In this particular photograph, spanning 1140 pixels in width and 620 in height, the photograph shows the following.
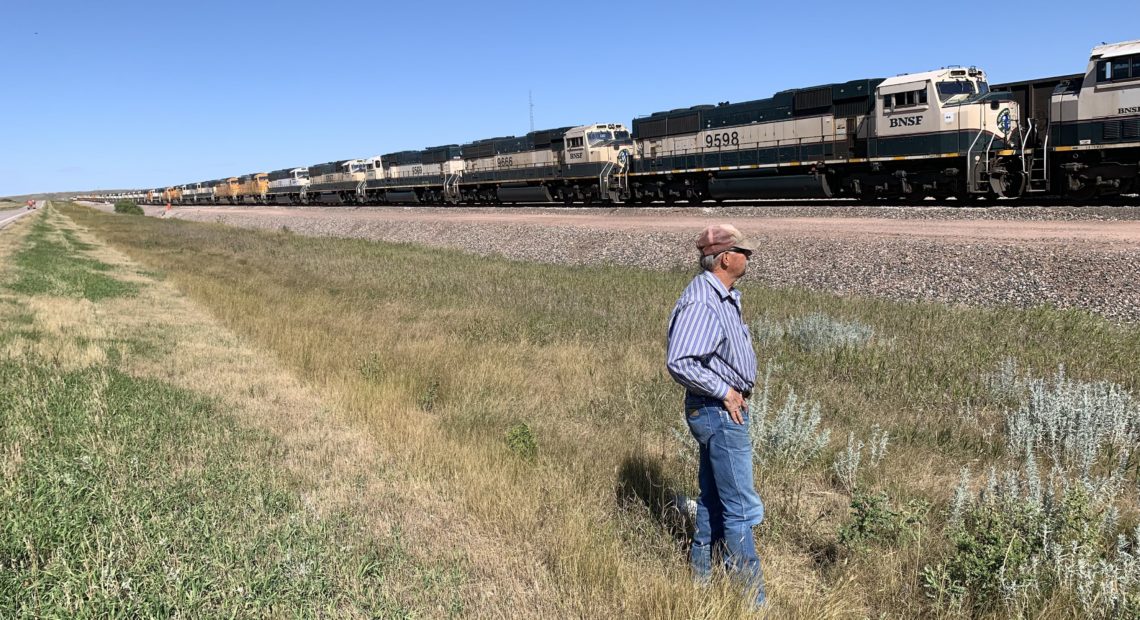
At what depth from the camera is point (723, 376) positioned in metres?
3.23

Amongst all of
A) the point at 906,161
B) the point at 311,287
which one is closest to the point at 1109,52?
the point at 906,161

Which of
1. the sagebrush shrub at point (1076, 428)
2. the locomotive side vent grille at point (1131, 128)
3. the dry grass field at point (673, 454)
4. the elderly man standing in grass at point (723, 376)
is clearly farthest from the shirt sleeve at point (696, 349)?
the locomotive side vent grille at point (1131, 128)

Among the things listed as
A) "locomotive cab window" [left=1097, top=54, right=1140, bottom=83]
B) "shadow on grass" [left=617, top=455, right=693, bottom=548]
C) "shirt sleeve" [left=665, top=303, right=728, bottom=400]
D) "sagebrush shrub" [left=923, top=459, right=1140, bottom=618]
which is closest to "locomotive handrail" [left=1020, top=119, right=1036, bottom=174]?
"locomotive cab window" [left=1097, top=54, right=1140, bottom=83]

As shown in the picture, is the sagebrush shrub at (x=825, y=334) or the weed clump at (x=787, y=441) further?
the sagebrush shrub at (x=825, y=334)

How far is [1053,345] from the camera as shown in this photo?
27.1 feet

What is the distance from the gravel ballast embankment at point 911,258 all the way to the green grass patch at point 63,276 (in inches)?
408

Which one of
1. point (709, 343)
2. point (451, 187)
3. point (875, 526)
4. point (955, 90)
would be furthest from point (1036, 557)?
point (451, 187)

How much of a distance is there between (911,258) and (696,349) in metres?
11.6

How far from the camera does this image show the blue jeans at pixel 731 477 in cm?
325

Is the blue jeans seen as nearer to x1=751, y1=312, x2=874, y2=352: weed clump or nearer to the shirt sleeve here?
the shirt sleeve

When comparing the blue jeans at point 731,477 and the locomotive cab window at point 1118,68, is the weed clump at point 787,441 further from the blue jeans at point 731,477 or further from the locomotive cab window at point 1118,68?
the locomotive cab window at point 1118,68

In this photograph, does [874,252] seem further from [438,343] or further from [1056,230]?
[438,343]

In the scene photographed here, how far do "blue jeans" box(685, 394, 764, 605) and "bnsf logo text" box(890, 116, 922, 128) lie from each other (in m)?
19.4

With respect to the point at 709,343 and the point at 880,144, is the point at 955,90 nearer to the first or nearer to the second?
the point at 880,144
